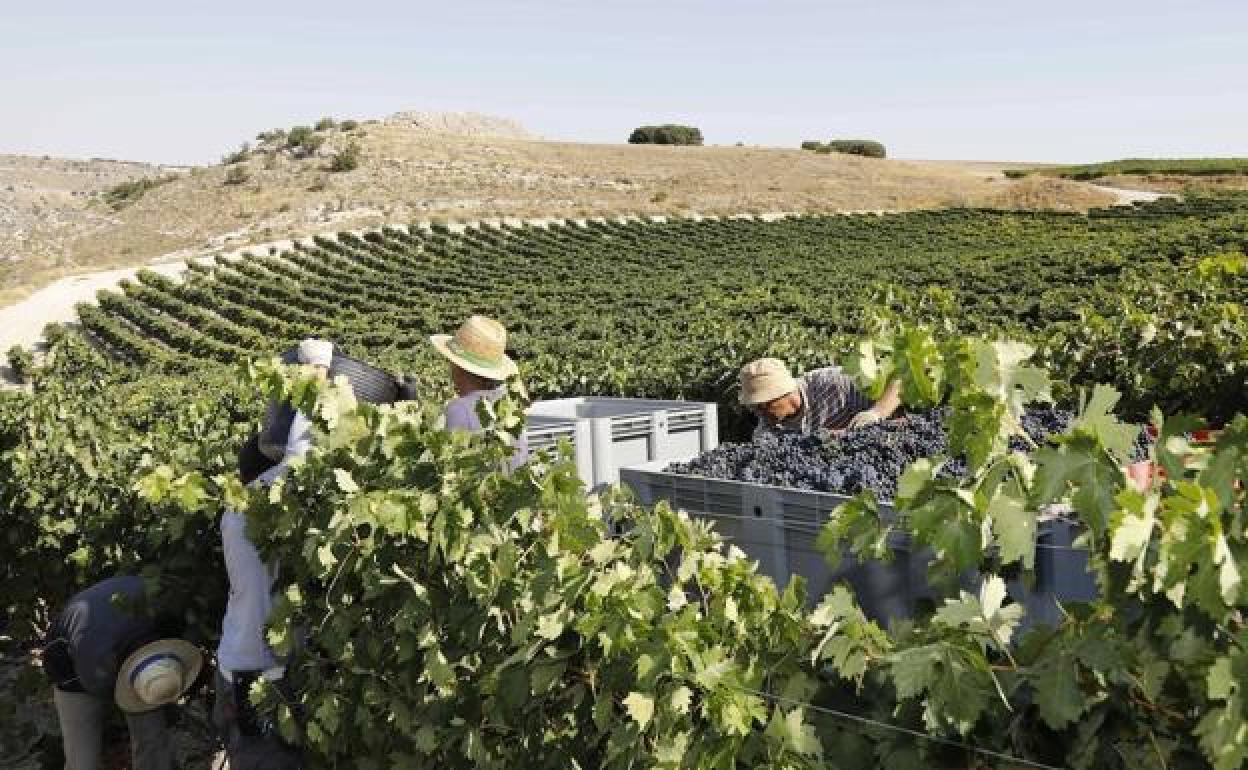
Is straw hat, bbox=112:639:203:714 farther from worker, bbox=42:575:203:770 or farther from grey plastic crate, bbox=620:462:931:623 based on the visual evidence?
grey plastic crate, bbox=620:462:931:623

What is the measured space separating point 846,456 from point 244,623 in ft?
6.23

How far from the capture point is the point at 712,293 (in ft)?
93.7

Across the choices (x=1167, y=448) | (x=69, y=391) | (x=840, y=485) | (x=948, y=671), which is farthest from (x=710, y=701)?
(x=69, y=391)

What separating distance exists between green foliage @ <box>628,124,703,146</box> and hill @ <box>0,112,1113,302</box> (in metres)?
15.0

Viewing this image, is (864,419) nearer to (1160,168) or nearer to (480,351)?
(480,351)

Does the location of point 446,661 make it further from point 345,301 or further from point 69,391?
point 345,301

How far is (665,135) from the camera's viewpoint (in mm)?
103188

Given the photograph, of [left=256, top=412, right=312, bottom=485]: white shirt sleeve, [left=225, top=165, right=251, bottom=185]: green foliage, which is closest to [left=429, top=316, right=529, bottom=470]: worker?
[left=256, top=412, right=312, bottom=485]: white shirt sleeve

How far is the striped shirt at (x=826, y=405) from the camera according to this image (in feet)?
16.6

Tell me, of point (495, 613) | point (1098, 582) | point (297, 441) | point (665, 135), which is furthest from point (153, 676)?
point (665, 135)

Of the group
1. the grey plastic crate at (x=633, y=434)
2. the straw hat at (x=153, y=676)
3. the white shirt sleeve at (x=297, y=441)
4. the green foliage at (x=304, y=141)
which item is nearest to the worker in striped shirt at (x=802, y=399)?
the grey plastic crate at (x=633, y=434)

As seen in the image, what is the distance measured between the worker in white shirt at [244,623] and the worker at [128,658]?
0.36 m

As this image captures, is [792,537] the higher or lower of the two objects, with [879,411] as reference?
higher

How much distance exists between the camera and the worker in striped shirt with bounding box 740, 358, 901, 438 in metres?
4.92
